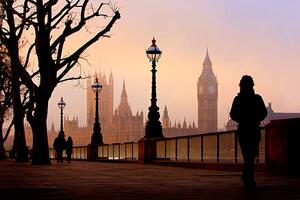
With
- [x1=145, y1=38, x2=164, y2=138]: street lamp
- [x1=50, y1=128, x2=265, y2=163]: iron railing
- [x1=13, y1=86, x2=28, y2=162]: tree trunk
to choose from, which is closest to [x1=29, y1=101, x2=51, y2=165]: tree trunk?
[x1=145, y1=38, x2=164, y2=138]: street lamp

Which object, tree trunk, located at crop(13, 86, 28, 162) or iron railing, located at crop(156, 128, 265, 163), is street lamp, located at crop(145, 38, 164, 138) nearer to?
iron railing, located at crop(156, 128, 265, 163)

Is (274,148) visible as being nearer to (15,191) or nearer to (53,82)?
(15,191)

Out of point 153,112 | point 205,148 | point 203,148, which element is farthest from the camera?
point 153,112

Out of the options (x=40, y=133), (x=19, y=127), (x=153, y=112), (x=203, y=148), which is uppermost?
(x=153, y=112)

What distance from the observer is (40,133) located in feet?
89.4

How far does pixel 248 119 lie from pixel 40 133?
1737 cm

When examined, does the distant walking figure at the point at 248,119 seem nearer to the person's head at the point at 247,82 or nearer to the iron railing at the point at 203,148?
the person's head at the point at 247,82

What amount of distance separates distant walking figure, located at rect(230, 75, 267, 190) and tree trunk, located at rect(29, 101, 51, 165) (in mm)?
16789

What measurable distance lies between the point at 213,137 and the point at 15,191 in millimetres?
13274

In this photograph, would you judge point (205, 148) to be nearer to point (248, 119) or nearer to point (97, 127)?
point (248, 119)

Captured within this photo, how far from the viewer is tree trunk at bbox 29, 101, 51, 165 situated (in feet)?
88.5

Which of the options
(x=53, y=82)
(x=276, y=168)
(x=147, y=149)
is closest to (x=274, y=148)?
(x=276, y=168)

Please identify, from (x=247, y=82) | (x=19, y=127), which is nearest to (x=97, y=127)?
(x=19, y=127)

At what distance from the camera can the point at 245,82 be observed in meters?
11.1
